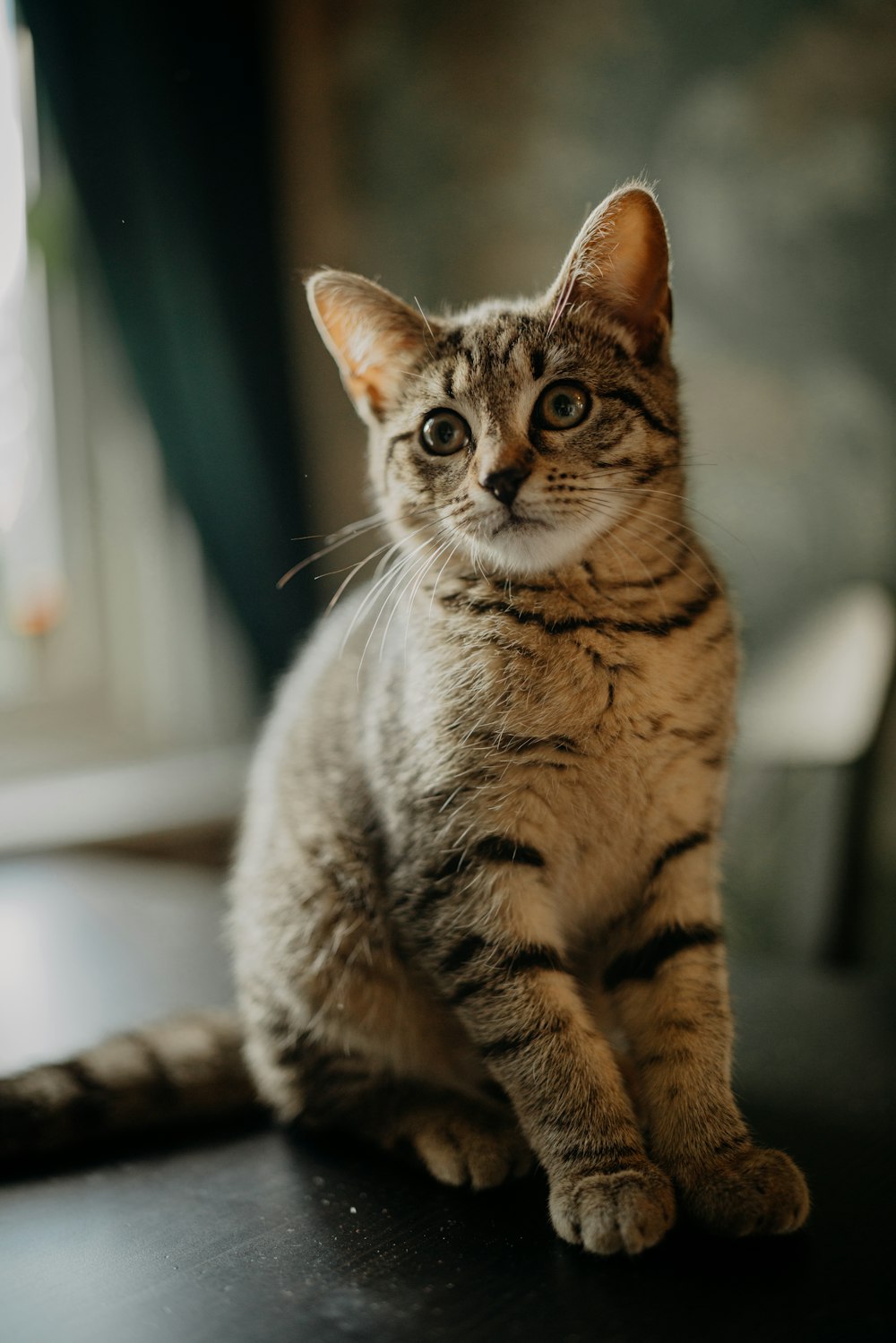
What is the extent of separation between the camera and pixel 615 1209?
2.37 ft

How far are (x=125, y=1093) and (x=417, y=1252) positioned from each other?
14.5 inches

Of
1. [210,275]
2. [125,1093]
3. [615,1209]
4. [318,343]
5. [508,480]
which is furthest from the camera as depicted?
[210,275]

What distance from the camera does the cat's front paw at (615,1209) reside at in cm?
71

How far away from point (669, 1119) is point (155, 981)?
801mm

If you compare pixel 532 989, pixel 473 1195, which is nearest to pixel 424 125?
pixel 532 989

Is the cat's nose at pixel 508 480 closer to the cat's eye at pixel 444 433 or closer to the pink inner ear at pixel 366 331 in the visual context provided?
the cat's eye at pixel 444 433

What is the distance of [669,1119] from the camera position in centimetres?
82

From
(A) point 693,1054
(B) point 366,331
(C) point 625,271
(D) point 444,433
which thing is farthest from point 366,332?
(A) point 693,1054

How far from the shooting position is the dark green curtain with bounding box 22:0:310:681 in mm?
1800

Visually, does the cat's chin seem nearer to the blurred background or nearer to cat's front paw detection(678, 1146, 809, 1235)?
cat's front paw detection(678, 1146, 809, 1235)

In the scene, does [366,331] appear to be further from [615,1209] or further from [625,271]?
[615,1209]

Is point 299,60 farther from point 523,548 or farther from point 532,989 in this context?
point 532,989

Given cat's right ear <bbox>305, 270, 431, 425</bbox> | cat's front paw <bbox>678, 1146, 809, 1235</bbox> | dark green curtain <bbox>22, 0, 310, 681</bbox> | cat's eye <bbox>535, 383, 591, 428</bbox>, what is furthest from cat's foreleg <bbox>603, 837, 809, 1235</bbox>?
dark green curtain <bbox>22, 0, 310, 681</bbox>

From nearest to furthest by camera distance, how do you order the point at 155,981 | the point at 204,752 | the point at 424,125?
the point at 155,981, the point at 424,125, the point at 204,752
